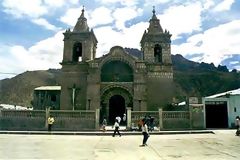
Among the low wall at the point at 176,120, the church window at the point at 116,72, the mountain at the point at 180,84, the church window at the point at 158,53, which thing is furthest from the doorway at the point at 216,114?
the mountain at the point at 180,84

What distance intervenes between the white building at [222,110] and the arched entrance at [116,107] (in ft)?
37.8

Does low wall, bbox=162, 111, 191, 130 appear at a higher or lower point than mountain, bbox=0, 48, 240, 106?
lower

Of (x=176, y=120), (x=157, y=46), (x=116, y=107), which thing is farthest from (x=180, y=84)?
(x=176, y=120)

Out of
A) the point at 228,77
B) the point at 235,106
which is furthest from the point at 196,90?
the point at 235,106

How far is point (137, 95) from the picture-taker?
33906 millimetres

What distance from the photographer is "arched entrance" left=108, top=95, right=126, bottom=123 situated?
3597cm

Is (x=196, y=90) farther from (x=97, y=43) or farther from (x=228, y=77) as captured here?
(x=97, y=43)

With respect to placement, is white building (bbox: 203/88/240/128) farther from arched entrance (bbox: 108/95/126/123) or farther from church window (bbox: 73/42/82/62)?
church window (bbox: 73/42/82/62)

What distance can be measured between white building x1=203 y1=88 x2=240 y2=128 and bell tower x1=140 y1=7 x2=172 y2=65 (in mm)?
10448

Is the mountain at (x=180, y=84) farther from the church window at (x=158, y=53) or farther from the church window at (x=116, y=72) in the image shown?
the church window at (x=116, y=72)

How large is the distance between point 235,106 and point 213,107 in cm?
200

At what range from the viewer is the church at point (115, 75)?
3444cm

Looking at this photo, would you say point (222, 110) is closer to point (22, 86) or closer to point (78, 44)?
point (78, 44)

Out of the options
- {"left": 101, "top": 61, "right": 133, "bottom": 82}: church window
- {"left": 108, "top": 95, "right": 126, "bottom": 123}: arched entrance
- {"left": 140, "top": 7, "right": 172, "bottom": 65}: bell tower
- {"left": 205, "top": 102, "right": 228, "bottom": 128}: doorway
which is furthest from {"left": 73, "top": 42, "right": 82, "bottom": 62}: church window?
{"left": 205, "top": 102, "right": 228, "bottom": 128}: doorway
